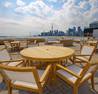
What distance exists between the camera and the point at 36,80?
1773mm

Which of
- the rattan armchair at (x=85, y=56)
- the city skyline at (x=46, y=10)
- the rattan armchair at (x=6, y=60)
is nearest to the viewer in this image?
the rattan armchair at (x=6, y=60)

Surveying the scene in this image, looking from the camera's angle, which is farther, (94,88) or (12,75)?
(94,88)

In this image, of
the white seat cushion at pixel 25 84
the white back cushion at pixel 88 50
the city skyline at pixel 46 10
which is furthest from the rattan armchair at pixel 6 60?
the city skyline at pixel 46 10

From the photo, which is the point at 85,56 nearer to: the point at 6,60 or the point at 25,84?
the point at 6,60

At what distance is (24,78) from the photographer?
5.99ft

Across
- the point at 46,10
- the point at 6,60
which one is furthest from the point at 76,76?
the point at 46,10

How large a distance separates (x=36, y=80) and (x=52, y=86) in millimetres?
1128

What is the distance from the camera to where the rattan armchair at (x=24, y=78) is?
1.63 m

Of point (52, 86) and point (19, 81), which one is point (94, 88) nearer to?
point (52, 86)

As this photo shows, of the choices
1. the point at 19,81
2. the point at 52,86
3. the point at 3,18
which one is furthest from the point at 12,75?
the point at 3,18

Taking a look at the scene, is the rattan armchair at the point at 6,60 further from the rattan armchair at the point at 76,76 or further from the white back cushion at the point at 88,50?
the white back cushion at the point at 88,50

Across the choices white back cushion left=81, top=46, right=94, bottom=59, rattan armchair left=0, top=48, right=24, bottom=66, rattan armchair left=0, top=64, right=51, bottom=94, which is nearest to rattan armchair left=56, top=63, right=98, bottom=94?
rattan armchair left=0, top=64, right=51, bottom=94

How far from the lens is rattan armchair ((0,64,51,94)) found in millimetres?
1630

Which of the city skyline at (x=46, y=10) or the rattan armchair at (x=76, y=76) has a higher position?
the city skyline at (x=46, y=10)
